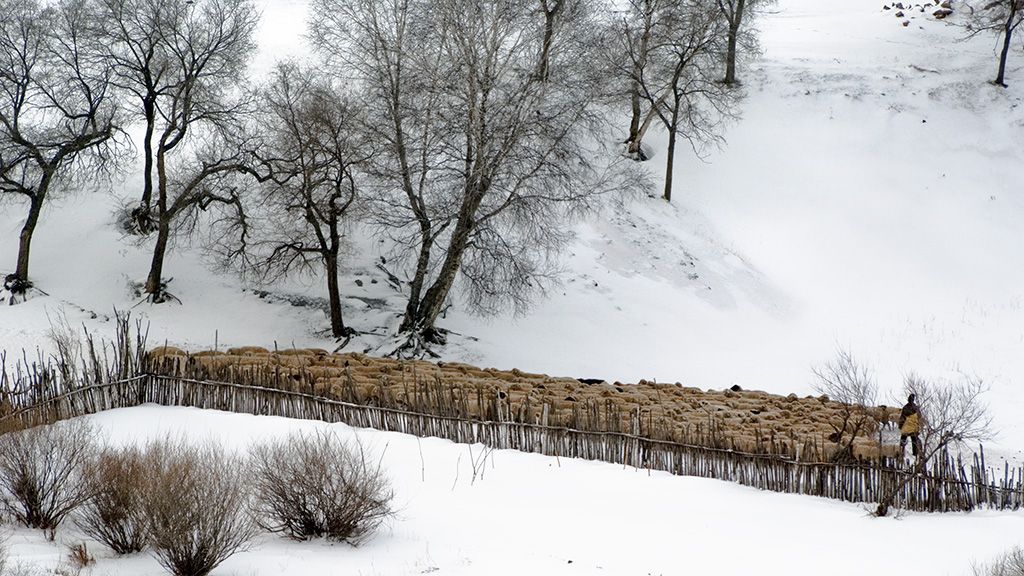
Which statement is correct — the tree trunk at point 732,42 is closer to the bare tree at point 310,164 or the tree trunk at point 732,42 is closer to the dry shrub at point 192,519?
the bare tree at point 310,164

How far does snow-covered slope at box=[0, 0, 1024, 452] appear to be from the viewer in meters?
17.4

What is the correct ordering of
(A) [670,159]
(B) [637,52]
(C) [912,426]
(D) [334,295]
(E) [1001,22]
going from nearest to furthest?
(C) [912,426]
(D) [334,295]
(A) [670,159]
(B) [637,52]
(E) [1001,22]

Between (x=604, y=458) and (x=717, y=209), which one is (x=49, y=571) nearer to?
(x=604, y=458)

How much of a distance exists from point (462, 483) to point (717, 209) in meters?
17.4

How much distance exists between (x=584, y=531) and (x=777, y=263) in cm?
1622

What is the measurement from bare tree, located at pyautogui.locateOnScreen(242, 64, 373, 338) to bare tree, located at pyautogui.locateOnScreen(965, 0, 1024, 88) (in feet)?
70.5

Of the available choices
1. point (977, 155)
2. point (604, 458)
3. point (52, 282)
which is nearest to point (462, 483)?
point (604, 458)

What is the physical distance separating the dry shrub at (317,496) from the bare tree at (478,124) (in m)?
9.56

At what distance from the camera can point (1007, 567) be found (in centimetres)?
615

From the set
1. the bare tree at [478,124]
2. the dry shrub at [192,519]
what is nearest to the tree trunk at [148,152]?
the bare tree at [478,124]

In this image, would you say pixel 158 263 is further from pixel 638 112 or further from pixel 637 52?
pixel 637 52

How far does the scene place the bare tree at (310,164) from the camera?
16.6m

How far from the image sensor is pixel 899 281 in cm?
2142

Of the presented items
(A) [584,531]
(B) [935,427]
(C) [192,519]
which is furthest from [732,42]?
(C) [192,519]
